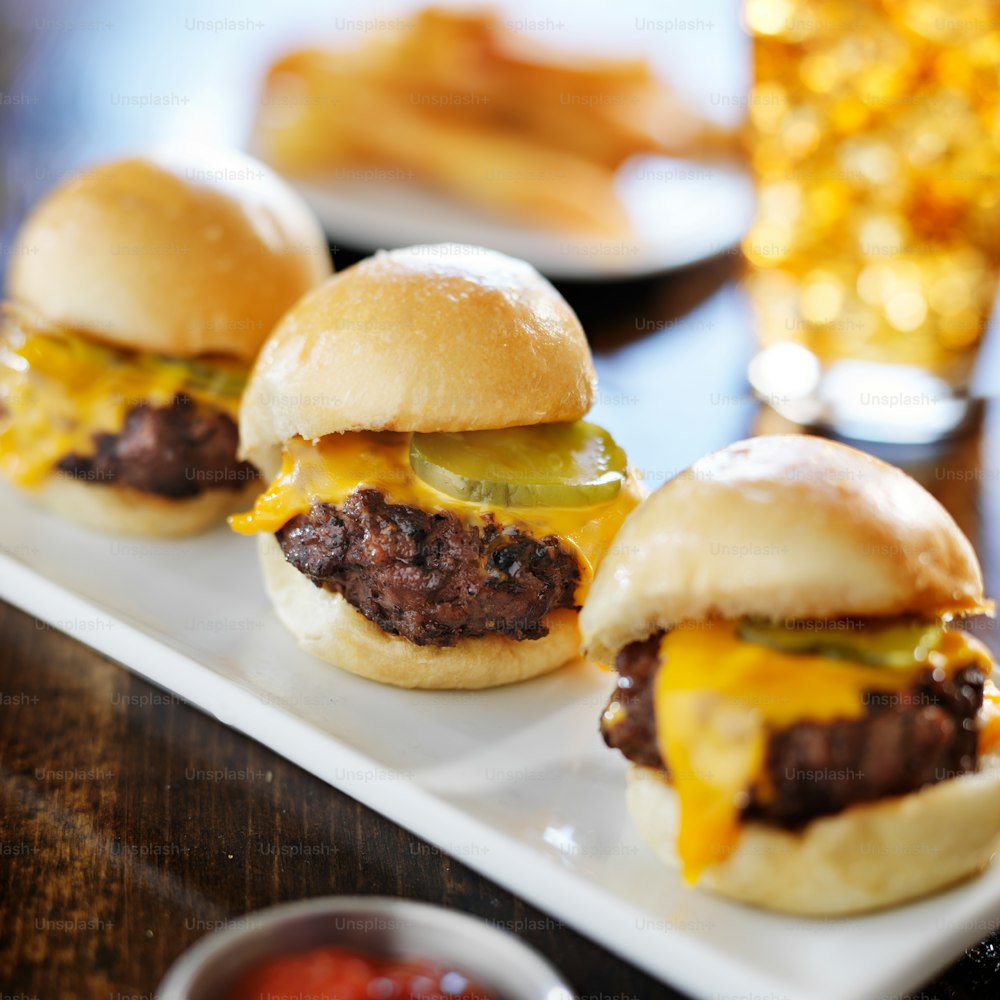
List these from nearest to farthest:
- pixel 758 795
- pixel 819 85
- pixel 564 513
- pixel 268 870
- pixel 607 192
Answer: pixel 758 795 < pixel 268 870 < pixel 564 513 < pixel 819 85 < pixel 607 192

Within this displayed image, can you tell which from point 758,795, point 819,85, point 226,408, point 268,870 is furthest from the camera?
point 819,85

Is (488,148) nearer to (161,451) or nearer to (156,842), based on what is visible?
(161,451)

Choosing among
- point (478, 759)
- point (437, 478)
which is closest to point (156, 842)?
point (478, 759)

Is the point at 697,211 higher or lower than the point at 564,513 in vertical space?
lower

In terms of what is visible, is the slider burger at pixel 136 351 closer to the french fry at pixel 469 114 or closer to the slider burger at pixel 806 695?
the slider burger at pixel 806 695

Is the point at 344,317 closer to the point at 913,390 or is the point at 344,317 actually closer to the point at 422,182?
the point at 913,390

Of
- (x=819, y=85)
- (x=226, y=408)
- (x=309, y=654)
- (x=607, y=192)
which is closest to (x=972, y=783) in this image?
(x=309, y=654)

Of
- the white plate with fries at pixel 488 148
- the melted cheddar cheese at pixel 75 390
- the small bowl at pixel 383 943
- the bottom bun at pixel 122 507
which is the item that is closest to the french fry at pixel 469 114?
the white plate with fries at pixel 488 148
